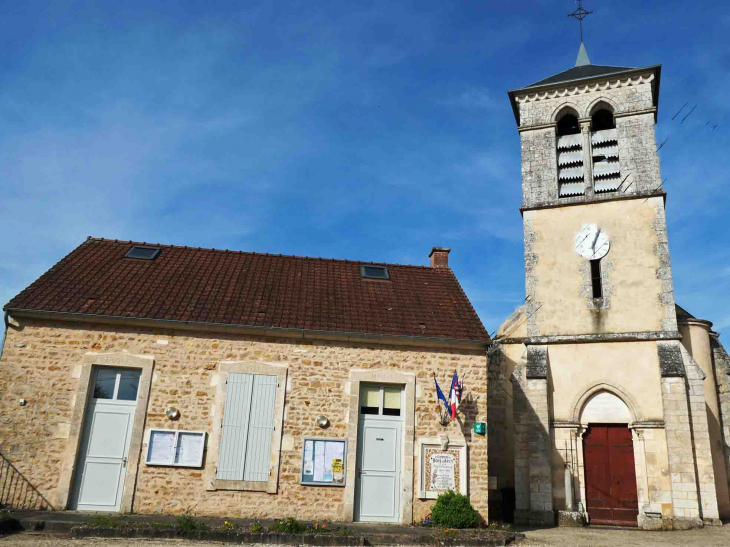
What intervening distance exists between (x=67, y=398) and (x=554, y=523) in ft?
31.5

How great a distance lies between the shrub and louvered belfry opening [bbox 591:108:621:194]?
8.39 m

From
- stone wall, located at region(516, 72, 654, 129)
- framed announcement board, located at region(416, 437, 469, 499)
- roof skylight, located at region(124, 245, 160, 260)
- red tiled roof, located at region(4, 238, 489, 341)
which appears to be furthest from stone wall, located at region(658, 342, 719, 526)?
roof skylight, located at region(124, 245, 160, 260)

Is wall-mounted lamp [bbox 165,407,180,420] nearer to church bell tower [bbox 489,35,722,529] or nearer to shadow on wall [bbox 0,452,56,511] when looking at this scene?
shadow on wall [bbox 0,452,56,511]

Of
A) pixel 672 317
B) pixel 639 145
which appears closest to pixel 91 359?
pixel 672 317

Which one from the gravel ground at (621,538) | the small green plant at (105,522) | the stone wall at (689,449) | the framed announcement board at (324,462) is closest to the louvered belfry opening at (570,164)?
the stone wall at (689,449)

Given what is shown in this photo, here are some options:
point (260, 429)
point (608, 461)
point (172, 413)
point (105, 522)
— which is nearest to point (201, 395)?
point (172, 413)

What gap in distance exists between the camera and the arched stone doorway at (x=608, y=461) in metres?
11.8

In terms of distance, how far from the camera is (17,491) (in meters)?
9.39

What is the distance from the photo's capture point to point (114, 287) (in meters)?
11.2

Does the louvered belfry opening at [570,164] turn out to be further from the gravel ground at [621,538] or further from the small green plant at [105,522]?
the small green plant at [105,522]

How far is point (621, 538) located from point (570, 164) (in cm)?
886

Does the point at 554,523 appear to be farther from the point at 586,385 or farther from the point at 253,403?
the point at 253,403

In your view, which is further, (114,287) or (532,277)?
(532,277)

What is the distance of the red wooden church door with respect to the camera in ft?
38.8
